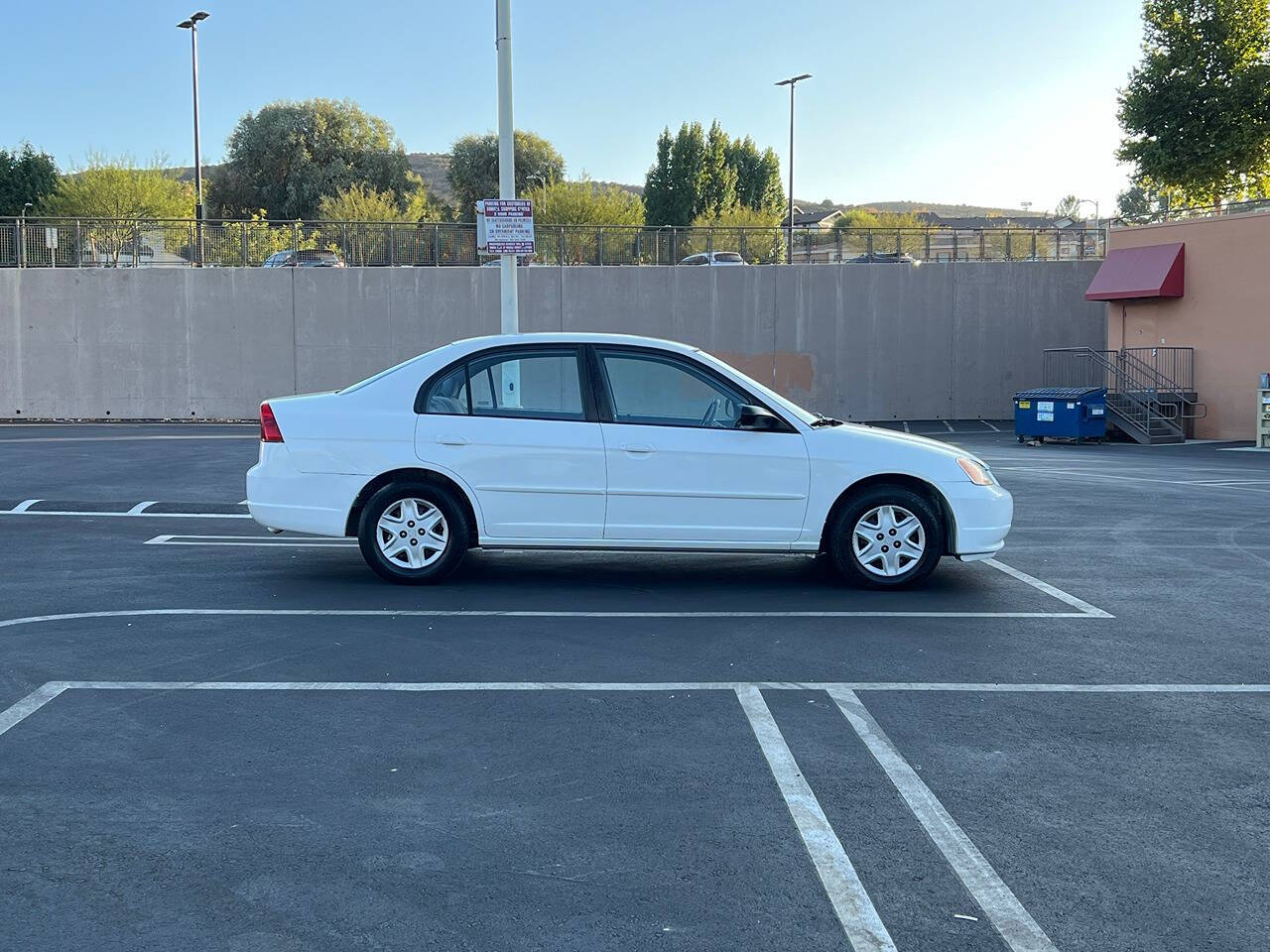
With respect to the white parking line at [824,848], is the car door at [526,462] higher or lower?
higher

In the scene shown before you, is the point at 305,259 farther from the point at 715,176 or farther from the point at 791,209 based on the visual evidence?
the point at 715,176

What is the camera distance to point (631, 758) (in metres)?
5.09

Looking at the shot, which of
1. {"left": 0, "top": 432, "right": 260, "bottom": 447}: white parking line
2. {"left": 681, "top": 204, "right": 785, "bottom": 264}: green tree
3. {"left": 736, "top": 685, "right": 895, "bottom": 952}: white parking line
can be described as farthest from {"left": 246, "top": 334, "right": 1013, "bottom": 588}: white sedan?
{"left": 681, "top": 204, "right": 785, "bottom": 264}: green tree

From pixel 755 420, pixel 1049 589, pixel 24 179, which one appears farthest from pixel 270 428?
pixel 24 179

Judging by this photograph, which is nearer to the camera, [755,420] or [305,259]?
[755,420]

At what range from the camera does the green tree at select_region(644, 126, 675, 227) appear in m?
77.5

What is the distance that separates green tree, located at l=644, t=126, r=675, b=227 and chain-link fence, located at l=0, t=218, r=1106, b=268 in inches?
1777

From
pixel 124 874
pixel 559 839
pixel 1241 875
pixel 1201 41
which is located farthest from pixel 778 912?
pixel 1201 41

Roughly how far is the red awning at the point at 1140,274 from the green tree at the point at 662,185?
160 feet

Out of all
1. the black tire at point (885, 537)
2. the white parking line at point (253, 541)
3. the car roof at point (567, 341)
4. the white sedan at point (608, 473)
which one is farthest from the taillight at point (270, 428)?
the black tire at point (885, 537)

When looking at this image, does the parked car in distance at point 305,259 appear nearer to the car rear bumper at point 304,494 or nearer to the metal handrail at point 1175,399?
the metal handrail at point 1175,399

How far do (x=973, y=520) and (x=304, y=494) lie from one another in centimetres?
456

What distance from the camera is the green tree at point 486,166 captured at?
82.8m

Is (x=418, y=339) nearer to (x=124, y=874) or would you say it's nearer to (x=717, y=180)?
(x=124, y=874)
